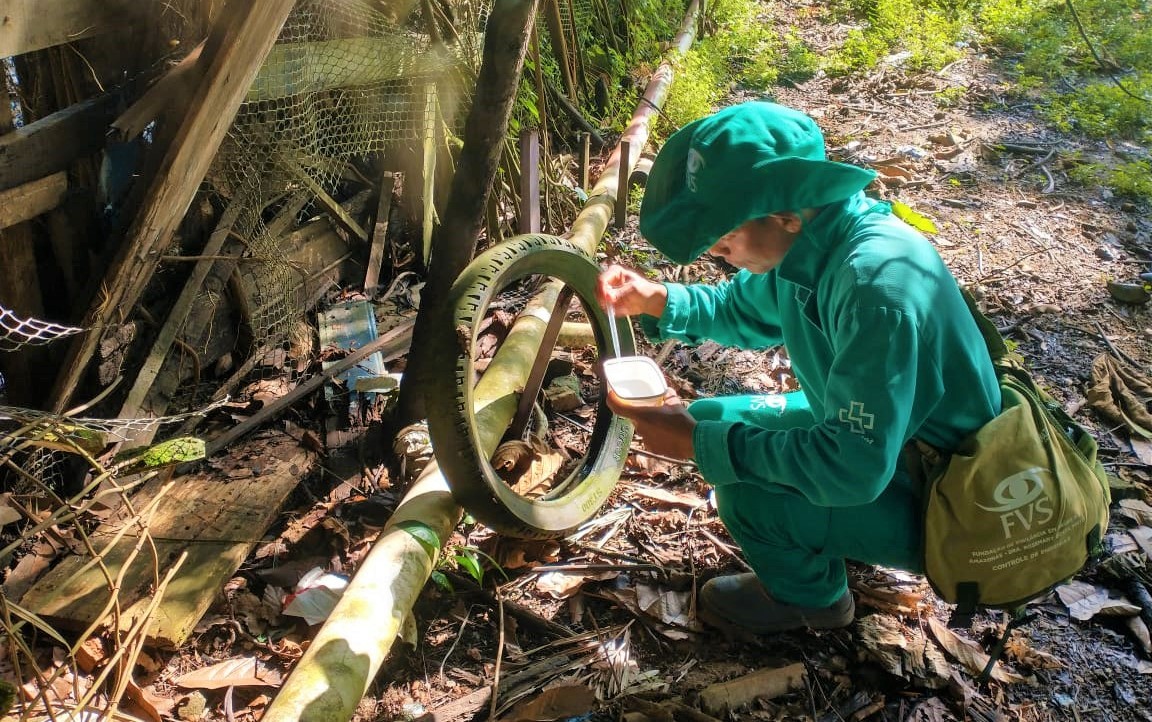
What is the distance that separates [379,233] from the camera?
506 centimetres

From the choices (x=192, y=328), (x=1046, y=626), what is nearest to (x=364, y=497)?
(x=192, y=328)

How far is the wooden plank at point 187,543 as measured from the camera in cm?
292

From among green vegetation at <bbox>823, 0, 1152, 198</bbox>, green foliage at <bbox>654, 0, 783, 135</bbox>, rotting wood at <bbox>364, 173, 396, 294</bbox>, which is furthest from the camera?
green vegetation at <bbox>823, 0, 1152, 198</bbox>

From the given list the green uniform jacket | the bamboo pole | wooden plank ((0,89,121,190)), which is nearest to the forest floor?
the bamboo pole

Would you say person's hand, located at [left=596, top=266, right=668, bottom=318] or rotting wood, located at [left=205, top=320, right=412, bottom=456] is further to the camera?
rotting wood, located at [left=205, top=320, right=412, bottom=456]

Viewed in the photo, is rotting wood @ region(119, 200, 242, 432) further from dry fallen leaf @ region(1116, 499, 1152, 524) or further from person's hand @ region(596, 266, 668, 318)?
dry fallen leaf @ region(1116, 499, 1152, 524)

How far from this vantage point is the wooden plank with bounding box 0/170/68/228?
2.94m

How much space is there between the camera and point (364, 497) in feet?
12.0

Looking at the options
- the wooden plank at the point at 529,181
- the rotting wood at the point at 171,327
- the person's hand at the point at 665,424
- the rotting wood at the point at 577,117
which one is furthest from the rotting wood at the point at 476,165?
the rotting wood at the point at 577,117

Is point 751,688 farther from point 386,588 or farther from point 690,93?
point 690,93

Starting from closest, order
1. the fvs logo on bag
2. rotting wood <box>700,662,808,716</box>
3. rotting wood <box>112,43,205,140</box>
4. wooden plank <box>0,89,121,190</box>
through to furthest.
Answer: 1. the fvs logo on bag
2. rotting wood <box>700,662,808,716</box>
3. wooden plank <box>0,89,121,190</box>
4. rotting wood <box>112,43,205,140</box>

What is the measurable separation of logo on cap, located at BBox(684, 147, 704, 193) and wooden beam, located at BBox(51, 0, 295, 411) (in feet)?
5.12

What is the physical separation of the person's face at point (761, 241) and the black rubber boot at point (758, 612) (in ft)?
4.12

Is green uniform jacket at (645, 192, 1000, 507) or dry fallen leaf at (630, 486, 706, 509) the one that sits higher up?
green uniform jacket at (645, 192, 1000, 507)
